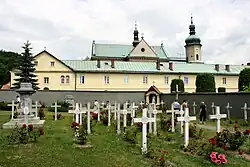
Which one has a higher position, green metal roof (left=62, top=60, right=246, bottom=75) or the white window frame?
green metal roof (left=62, top=60, right=246, bottom=75)

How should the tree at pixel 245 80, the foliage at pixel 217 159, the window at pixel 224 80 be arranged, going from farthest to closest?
the window at pixel 224 80 < the tree at pixel 245 80 < the foliage at pixel 217 159

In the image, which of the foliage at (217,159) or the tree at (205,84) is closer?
the foliage at (217,159)

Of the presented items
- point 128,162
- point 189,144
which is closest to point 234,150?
point 189,144

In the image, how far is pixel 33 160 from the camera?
319 inches

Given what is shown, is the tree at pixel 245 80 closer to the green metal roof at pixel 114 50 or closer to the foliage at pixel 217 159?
the foliage at pixel 217 159

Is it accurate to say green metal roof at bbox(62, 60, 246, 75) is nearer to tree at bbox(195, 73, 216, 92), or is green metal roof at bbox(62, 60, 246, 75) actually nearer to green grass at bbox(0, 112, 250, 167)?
tree at bbox(195, 73, 216, 92)

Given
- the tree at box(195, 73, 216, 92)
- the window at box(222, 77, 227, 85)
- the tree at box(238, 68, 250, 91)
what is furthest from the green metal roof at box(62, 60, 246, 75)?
the tree at box(238, 68, 250, 91)

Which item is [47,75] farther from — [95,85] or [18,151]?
[18,151]

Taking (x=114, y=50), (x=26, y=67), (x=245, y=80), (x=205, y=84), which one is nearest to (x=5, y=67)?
(x=114, y=50)

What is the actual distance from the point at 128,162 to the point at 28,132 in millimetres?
4029

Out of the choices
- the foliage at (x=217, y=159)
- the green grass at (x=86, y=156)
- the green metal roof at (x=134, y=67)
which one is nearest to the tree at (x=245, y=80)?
the green grass at (x=86, y=156)

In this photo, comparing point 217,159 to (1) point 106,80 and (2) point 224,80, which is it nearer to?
(1) point 106,80

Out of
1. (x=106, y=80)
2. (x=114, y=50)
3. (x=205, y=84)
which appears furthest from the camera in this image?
(x=114, y=50)

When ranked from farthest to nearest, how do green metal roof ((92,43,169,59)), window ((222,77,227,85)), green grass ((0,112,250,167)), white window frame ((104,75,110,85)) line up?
1. green metal roof ((92,43,169,59))
2. window ((222,77,227,85))
3. white window frame ((104,75,110,85))
4. green grass ((0,112,250,167))
